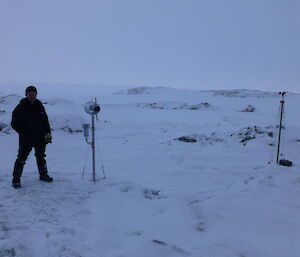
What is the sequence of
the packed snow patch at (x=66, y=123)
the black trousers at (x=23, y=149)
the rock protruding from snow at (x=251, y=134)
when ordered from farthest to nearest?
the packed snow patch at (x=66, y=123) → the rock protruding from snow at (x=251, y=134) → the black trousers at (x=23, y=149)

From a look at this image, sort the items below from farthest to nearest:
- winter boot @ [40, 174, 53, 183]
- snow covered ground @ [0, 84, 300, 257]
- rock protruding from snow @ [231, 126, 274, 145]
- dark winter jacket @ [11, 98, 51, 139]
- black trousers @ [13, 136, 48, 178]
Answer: rock protruding from snow @ [231, 126, 274, 145], winter boot @ [40, 174, 53, 183], black trousers @ [13, 136, 48, 178], dark winter jacket @ [11, 98, 51, 139], snow covered ground @ [0, 84, 300, 257]

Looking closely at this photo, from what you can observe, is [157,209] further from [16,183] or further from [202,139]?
[202,139]

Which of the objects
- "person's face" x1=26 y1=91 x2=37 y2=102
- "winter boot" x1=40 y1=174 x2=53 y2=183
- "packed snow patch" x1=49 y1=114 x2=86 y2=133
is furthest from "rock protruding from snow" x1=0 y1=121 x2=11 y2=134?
"person's face" x1=26 y1=91 x2=37 y2=102

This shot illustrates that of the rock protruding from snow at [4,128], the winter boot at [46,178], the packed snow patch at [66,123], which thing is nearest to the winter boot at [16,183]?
the winter boot at [46,178]

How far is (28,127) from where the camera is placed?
22.0 feet

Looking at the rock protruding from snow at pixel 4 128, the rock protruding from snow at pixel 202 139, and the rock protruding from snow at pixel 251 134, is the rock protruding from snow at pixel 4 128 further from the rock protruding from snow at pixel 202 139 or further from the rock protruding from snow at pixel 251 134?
the rock protruding from snow at pixel 251 134

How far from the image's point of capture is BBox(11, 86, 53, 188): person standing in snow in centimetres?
662

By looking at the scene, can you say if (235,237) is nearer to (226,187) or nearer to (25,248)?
(226,187)

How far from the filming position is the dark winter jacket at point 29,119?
6.61 metres

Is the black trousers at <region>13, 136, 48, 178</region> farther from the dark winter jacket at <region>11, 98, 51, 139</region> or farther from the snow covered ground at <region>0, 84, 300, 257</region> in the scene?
the snow covered ground at <region>0, 84, 300, 257</region>

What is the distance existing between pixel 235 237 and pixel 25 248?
3365 millimetres

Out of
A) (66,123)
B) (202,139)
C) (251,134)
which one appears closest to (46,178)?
(202,139)

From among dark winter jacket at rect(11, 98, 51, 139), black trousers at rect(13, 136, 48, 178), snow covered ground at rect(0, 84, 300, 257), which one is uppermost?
dark winter jacket at rect(11, 98, 51, 139)

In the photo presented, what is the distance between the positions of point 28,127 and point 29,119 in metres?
0.19
